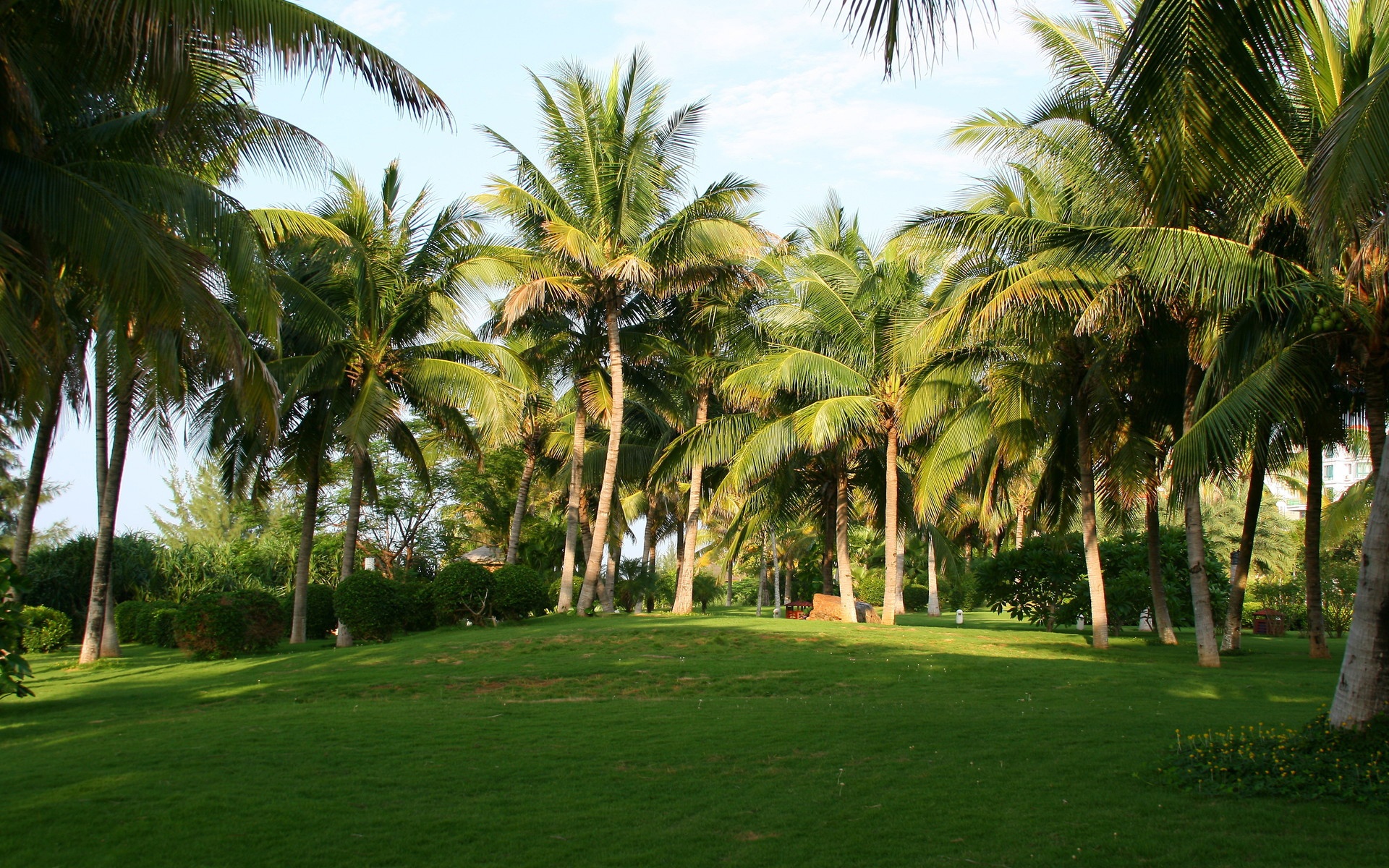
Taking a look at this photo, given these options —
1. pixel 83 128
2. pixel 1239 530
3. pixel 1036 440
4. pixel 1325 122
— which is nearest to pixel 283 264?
pixel 83 128

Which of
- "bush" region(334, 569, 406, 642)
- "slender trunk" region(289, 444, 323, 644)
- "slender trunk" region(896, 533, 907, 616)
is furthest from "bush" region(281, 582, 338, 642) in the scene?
"slender trunk" region(896, 533, 907, 616)

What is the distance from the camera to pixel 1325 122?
1154cm

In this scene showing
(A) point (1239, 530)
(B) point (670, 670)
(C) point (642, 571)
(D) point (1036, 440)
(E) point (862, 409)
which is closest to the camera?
(B) point (670, 670)

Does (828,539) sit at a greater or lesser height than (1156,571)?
greater

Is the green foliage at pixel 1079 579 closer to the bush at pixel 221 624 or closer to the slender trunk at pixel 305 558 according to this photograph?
the slender trunk at pixel 305 558

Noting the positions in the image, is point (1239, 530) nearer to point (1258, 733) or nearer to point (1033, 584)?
point (1033, 584)

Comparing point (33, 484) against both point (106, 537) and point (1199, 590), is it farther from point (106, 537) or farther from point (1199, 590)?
point (1199, 590)

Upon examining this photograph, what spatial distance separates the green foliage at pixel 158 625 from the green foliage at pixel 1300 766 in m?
21.7

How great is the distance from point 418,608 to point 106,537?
255 inches

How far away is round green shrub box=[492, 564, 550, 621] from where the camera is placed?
885 inches

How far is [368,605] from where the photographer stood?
20.1 m

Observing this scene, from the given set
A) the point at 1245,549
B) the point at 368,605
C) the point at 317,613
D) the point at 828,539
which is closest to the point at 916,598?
the point at 828,539

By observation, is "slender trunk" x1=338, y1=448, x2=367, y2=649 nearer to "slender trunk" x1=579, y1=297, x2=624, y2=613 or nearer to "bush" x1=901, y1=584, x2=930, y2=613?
"slender trunk" x1=579, y1=297, x2=624, y2=613

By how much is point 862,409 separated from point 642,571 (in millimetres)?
20694
